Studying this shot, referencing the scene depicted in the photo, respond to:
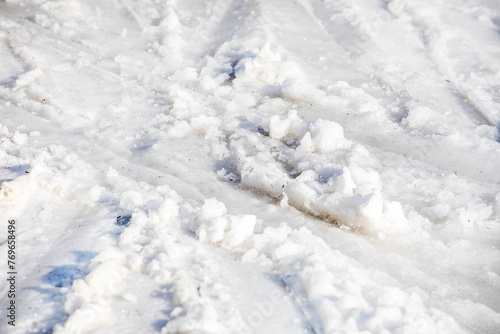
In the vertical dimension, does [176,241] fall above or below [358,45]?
below

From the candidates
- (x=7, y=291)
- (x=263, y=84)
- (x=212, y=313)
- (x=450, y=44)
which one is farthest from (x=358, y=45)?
(x=7, y=291)

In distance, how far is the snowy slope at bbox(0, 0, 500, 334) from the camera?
1.79 m

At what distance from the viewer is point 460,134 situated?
3.07 metres

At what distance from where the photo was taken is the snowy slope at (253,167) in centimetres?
179

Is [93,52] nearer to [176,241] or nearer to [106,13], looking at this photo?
[106,13]

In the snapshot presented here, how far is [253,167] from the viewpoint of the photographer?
2729mm

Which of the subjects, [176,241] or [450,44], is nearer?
[176,241]

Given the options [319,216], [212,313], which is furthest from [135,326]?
[319,216]

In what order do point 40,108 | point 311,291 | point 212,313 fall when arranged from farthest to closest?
point 40,108, point 311,291, point 212,313

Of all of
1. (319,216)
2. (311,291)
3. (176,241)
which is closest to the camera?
(311,291)

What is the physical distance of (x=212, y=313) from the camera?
1.64 m

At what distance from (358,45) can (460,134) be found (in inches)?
68.0

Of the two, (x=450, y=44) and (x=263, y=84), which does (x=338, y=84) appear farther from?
(x=450, y=44)

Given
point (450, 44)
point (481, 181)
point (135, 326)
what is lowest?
point (135, 326)
